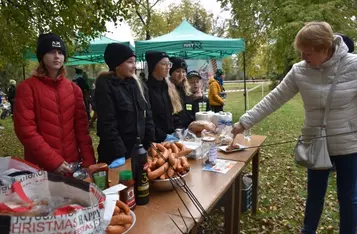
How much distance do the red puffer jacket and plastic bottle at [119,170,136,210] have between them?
35.5 inches

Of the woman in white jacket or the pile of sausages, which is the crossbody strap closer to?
the woman in white jacket

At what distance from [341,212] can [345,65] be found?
111 centimetres

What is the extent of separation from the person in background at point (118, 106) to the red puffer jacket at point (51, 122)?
0.18 m

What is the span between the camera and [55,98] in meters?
2.09

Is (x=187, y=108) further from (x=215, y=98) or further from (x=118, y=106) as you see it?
(x=215, y=98)

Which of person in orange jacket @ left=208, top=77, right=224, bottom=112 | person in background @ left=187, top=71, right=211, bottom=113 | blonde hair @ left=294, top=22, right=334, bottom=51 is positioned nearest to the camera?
blonde hair @ left=294, top=22, right=334, bottom=51

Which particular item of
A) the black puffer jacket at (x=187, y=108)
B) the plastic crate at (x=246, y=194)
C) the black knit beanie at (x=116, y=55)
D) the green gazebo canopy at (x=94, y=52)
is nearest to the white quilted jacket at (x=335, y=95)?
the plastic crate at (x=246, y=194)

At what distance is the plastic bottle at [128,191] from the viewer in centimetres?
130

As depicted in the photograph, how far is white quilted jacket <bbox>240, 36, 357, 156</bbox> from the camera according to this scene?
186 cm

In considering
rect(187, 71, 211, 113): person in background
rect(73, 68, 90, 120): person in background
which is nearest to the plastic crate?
rect(187, 71, 211, 113): person in background

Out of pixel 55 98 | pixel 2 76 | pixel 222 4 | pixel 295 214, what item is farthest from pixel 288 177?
pixel 2 76

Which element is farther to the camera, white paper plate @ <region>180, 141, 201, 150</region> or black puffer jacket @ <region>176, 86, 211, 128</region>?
black puffer jacket @ <region>176, 86, 211, 128</region>

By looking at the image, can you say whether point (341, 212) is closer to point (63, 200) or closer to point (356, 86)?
point (356, 86)

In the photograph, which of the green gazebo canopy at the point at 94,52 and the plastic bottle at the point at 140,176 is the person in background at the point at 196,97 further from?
the green gazebo canopy at the point at 94,52
